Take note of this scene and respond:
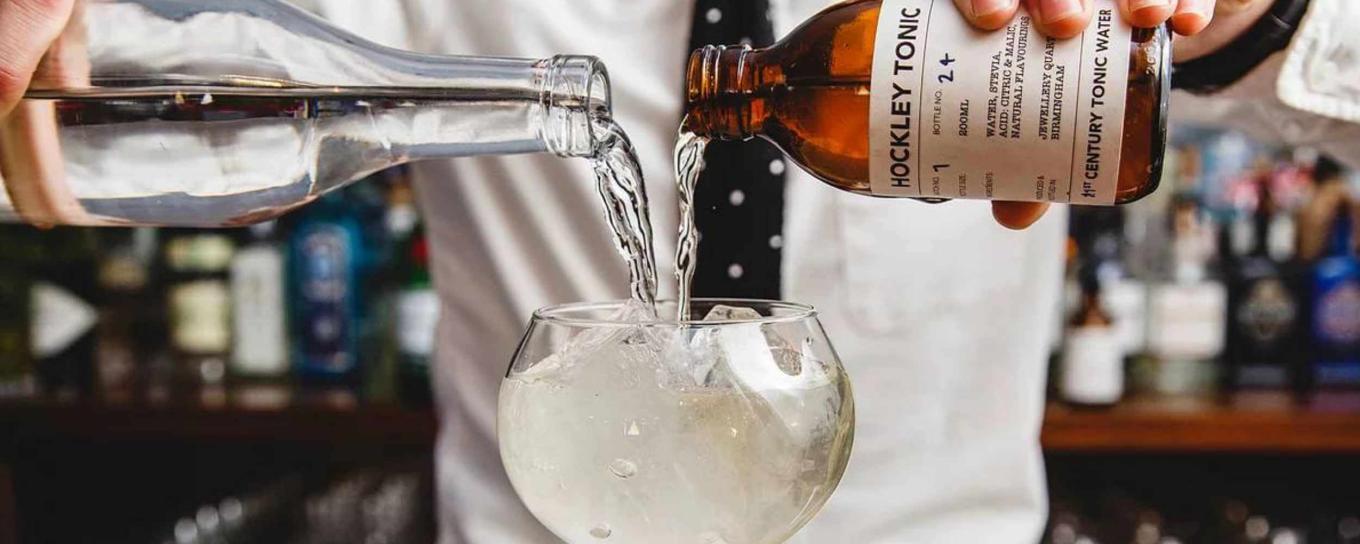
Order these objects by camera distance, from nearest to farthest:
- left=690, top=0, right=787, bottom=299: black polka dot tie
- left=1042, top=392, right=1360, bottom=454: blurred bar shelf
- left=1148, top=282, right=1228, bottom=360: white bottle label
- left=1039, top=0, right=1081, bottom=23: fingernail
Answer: left=1039, top=0, right=1081, bottom=23: fingernail < left=690, top=0, right=787, bottom=299: black polka dot tie < left=1042, top=392, right=1360, bottom=454: blurred bar shelf < left=1148, top=282, right=1228, bottom=360: white bottle label

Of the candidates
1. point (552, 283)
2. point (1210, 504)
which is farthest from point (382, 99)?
point (1210, 504)

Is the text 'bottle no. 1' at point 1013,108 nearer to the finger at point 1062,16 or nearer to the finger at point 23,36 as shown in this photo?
the finger at point 1062,16

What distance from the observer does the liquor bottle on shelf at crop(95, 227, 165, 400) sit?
6.70ft

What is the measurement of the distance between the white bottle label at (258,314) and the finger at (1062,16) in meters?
1.55

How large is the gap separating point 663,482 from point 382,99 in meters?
0.32

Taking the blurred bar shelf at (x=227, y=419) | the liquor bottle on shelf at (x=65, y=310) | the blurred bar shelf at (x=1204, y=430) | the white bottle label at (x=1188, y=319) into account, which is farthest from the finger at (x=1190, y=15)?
the liquor bottle on shelf at (x=65, y=310)

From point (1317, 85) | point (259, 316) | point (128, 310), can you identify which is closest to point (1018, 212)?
point (1317, 85)

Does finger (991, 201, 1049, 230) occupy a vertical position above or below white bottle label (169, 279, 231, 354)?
above

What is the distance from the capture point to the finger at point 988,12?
26.0 inches

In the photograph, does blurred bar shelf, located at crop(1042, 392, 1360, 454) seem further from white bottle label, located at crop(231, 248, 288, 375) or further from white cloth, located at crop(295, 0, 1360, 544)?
white bottle label, located at crop(231, 248, 288, 375)

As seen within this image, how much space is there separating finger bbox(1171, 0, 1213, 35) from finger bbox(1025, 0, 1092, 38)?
81 millimetres

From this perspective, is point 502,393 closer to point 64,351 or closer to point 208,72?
point 208,72

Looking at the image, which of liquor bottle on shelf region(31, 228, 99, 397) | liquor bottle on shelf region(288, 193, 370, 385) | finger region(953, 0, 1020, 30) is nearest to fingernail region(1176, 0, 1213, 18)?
finger region(953, 0, 1020, 30)

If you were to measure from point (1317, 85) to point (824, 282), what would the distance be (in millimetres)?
462
